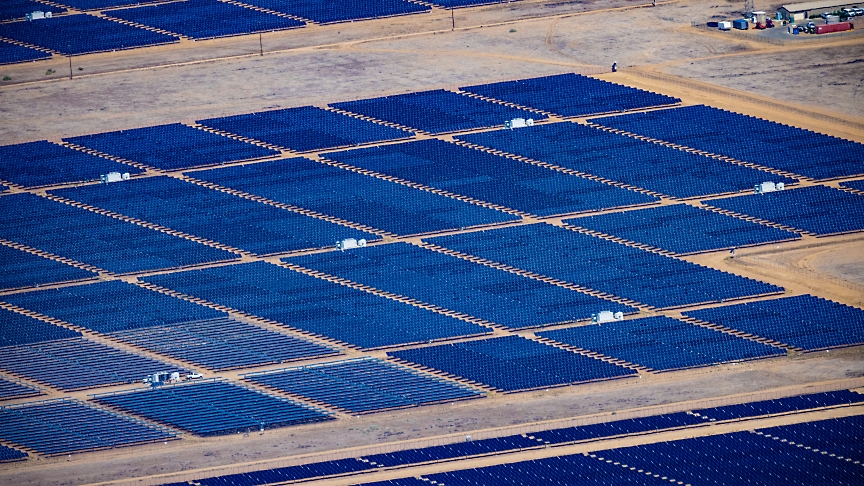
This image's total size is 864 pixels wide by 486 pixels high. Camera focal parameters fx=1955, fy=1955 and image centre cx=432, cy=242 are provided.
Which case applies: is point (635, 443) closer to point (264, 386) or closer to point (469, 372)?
point (469, 372)

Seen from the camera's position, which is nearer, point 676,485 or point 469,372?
point 676,485

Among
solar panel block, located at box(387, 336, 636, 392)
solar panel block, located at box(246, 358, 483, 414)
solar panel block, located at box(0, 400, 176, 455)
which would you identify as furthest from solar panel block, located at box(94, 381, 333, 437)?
solar panel block, located at box(387, 336, 636, 392)

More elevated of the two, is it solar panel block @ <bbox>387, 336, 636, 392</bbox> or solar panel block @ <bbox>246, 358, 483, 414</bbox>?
solar panel block @ <bbox>387, 336, 636, 392</bbox>

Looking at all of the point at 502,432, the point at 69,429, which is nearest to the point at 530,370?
the point at 502,432

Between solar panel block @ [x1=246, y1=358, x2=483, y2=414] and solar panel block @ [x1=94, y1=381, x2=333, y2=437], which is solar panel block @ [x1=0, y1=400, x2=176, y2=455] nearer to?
solar panel block @ [x1=94, y1=381, x2=333, y2=437]

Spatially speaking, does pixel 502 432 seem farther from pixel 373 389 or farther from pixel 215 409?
pixel 215 409

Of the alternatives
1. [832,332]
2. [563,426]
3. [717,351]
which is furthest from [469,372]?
[832,332]

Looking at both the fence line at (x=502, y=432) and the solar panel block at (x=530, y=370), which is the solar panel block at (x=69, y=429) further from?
the solar panel block at (x=530, y=370)
